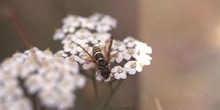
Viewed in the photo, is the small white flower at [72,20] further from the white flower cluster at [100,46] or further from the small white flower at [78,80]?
the small white flower at [78,80]

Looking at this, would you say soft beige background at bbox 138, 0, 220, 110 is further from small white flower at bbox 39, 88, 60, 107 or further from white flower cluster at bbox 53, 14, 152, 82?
small white flower at bbox 39, 88, 60, 107

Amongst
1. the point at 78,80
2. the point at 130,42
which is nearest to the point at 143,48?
the point at 130,42

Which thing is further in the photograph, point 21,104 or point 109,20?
point 109,20

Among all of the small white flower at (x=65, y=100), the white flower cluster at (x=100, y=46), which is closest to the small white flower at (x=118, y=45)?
the white flower cluster at (x=100, y=46)

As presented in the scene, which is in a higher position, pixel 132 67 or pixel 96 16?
pixel 96 16

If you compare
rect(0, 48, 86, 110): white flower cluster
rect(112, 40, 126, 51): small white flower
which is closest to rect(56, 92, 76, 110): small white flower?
rect(0, 48, 86, 110): white flower cluster

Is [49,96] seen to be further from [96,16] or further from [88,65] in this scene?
[96,16]
